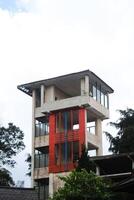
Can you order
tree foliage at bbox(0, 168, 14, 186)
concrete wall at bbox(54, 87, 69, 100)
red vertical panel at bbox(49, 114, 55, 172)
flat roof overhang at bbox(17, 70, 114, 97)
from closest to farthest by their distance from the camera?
red vertical panel at bbox(49, 114, 55, 172) → flat roof overhang at bbox(17, 70, 114, 97) → concrete wall at bbox(54, 87, 69, 100) → tree foliage at bbox(0, 168, 14, 186)

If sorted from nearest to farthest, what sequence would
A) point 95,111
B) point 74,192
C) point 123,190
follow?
point 123,190, point 74,192, point 95,111

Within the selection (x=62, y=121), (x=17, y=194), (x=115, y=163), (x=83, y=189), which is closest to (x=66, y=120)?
(x=62, y=121)

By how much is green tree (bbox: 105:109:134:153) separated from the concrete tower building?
4.35 ft

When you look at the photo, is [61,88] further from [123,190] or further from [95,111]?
[123,190]

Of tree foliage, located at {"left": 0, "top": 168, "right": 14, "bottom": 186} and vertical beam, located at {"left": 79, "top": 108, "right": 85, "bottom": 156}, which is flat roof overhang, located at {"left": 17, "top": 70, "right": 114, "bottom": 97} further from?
tree foliage, located at {"left": 0, "top": 168, "right": 14, "bottom": 186}

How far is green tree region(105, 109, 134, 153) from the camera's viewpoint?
42938mm

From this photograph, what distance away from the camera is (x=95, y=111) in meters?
45.1

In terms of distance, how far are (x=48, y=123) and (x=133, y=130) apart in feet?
25.6

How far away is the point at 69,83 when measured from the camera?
45.8m

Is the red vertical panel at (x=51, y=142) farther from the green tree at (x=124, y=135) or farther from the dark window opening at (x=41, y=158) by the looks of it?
the green tree at (x=124, y=135)

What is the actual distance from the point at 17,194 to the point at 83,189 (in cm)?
667

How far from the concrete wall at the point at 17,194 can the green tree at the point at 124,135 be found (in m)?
16.3

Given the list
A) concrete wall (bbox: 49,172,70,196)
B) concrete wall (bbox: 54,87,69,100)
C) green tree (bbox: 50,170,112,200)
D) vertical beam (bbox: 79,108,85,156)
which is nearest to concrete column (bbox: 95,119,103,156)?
vertical beam (bbox: 79,108,85,156)

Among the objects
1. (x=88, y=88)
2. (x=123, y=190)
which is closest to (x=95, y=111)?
(x=88, y=88)
